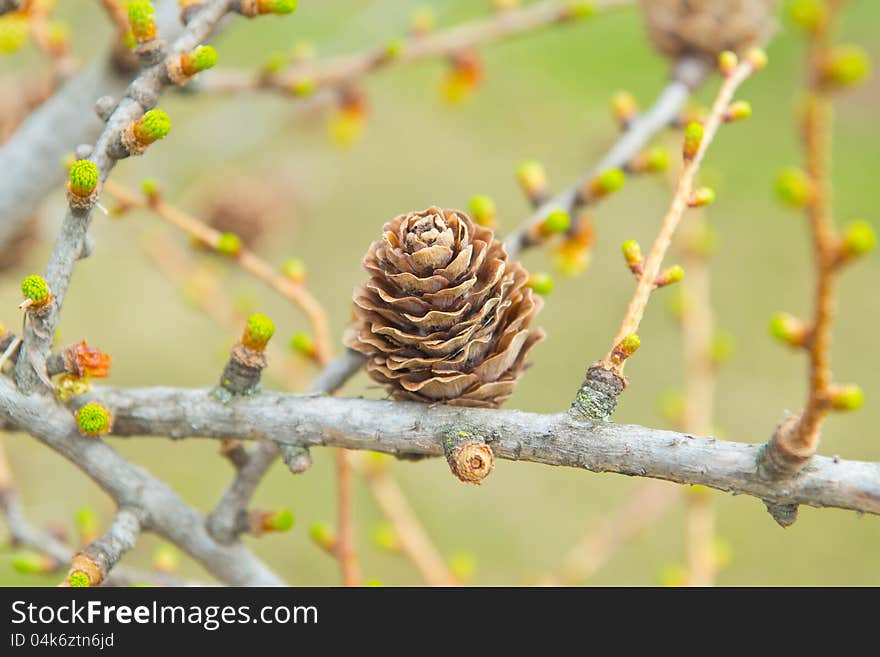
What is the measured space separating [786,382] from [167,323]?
186cm

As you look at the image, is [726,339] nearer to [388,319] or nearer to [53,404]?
[388,319]

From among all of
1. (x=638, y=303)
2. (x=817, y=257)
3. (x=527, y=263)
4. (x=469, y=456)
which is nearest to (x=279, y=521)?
(x=469, y=456)

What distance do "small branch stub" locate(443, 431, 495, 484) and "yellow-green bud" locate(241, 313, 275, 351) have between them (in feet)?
0.49

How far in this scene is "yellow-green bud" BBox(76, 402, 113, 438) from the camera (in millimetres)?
523

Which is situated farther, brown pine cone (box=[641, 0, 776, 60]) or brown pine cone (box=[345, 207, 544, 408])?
brown pine cone (box=[641, 0, 776, 60])

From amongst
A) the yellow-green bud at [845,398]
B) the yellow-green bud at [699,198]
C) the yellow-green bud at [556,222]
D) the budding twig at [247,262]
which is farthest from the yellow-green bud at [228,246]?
the yellow-green bud at [845,398]

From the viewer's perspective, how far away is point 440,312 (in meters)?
0.53

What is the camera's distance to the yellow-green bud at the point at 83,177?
0.48m

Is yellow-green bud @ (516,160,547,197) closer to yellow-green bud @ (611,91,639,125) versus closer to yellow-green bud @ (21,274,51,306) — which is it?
yellow-green bud @ (611,91,639,125)

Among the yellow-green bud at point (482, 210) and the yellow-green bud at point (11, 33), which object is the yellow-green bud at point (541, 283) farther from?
the yellow-green bud at point (11, 33)

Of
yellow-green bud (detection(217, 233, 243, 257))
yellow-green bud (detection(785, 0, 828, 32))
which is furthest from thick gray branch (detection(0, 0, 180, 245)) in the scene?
yellow-green bud (detection(785, 0, 828, 32))

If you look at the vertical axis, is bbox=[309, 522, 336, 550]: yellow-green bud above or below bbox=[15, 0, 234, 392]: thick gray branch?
below

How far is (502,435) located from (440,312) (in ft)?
0.31
